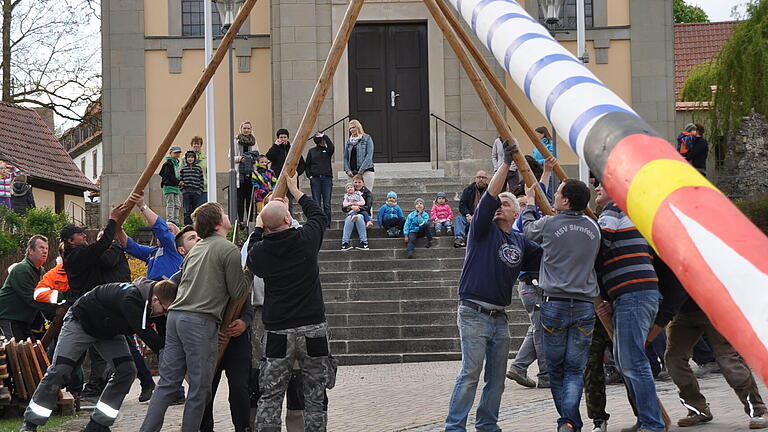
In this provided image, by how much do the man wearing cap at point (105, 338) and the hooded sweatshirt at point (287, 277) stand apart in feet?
4.67

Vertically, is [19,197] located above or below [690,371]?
above

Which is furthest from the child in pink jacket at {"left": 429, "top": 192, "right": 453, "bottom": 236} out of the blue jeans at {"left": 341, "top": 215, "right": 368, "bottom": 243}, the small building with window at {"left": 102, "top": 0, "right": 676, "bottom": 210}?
the small building with window at {"left": 102, "top": 0, "right": 676, "bottom": 210}

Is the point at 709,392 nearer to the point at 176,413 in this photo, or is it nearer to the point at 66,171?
the point at 176,413

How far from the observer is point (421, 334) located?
16312 millimetres

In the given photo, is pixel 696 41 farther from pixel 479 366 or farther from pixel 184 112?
pixel 479 366

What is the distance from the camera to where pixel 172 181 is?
70.7ft

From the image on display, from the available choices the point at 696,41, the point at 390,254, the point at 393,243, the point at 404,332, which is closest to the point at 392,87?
the point at 393,243

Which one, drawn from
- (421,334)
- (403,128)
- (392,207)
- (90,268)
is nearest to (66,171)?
(403,128)

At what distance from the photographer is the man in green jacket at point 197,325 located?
8.04m

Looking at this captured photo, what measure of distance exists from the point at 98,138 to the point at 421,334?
52.8 metres

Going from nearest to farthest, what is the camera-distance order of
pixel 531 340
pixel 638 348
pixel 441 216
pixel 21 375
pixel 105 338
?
pixel 638 348
pixel 105 338
pixel 21 375
pixel 531 340
pixel 441 216

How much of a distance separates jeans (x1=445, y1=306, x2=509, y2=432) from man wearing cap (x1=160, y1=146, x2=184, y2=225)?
1366 cm

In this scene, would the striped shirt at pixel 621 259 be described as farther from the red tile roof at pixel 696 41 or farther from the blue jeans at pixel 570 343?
the red tile roof at pixel 696 41

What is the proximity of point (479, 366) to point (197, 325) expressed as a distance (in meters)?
2.09
